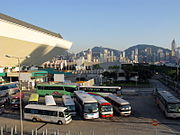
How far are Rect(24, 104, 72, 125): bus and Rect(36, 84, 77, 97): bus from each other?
30.4ft

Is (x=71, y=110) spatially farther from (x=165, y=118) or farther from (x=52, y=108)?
(x=165, y=118)

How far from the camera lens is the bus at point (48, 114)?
13.6 m

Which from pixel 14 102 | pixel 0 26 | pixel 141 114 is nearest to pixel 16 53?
pixel 0 26

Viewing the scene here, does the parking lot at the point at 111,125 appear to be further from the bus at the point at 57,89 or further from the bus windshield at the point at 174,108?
the bus at the point at 57,89

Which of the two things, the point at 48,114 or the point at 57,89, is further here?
the point at 57,89

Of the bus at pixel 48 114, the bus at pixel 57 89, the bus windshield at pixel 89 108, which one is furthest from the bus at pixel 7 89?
the bus windshield at pixel 89 108

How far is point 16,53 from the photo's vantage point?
131 feet

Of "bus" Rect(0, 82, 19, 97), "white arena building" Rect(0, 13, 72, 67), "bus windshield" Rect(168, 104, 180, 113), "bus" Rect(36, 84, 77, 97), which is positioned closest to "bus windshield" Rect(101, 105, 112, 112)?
"bus windshield" Rect(168, 104, 180, 113)

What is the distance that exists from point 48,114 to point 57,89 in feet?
33.8

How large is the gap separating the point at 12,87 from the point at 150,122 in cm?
2237

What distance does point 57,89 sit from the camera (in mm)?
24219

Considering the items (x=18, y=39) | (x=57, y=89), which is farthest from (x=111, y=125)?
(x=18, y=39)

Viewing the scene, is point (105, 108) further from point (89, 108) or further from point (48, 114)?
point (48, 114)

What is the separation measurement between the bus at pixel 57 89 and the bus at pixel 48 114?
927cm
